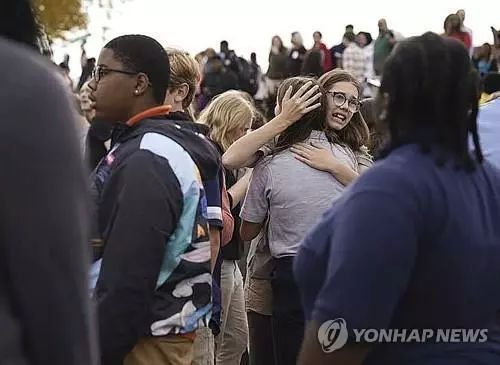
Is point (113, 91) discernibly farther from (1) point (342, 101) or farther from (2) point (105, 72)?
(1) point (342, 101)

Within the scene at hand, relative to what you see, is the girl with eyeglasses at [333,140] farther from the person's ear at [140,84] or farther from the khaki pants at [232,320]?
the person's ear at [140,84]

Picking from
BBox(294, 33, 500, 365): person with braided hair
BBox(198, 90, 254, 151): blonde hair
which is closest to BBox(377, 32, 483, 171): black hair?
BBox(294, 33, 500, 365): person with braided hair

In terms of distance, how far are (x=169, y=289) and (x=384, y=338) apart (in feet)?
3.34

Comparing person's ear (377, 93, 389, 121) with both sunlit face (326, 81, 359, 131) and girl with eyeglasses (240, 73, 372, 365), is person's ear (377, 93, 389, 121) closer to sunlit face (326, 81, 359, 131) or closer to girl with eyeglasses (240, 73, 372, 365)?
girl with eyeglasses (240, 73, 372, 365)

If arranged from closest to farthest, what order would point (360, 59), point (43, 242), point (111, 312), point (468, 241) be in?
point (43, 242) → point (468, 241) → point (111, 312) → point (360, 59)

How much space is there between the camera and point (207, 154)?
352 centimetres

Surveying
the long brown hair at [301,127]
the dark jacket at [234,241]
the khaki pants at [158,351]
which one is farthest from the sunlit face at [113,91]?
the dark jacket at [234,241]

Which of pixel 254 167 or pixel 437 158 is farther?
pixel 254 167

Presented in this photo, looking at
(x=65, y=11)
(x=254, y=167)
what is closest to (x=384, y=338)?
(x=254, y=167)

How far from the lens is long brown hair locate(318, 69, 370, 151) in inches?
194

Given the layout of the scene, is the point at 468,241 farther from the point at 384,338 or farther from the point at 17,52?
the point at 17,52

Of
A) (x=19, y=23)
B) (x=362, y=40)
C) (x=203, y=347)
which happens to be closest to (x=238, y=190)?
(x=203, y=347)

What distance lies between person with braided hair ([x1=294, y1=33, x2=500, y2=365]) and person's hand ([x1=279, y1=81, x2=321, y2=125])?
82.1 inches

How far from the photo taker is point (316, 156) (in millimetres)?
4598
